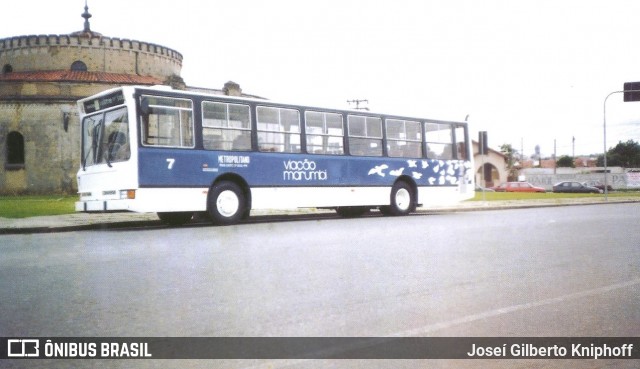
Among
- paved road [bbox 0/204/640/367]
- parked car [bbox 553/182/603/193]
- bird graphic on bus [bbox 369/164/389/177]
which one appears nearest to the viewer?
paved road [bbox 0/204/640/367]

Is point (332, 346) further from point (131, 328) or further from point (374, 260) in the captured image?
point (374, 260)

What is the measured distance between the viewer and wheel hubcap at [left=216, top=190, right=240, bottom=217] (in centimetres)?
1388

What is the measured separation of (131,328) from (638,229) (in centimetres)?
1139

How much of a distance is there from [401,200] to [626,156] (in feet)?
362

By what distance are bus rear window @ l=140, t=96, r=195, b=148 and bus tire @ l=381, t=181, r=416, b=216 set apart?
687cm

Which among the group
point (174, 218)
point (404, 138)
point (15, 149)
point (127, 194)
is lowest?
point (174, 218)

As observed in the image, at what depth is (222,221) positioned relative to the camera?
13695 mm

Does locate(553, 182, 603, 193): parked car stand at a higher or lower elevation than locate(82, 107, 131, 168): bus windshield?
lower

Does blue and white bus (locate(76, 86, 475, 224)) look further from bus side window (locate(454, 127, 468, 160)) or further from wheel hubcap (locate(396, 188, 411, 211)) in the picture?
bus side window (locate(454, 127, 468, 160))


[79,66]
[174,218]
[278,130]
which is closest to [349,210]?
[278,130]

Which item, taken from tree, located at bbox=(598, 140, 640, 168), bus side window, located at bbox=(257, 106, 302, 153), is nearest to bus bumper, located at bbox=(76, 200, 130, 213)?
bus side window, located at bbox=(257, 106, 302, 153)

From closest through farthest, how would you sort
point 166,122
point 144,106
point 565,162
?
point 144,106 → point 166,122 → point 565,162

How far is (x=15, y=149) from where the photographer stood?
3603 cm

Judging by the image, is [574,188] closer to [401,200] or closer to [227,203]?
[401,200]
